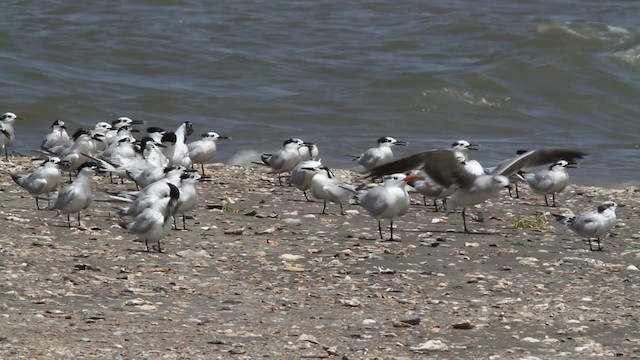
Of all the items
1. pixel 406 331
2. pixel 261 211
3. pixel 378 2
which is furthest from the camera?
pixel 378 2

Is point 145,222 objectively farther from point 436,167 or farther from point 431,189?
point 431,189

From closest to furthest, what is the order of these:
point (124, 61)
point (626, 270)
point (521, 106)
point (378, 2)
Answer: point (626, 270)
point (521, 106)
point (124, 61)
point (378, 2)

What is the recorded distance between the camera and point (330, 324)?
827 centimetres

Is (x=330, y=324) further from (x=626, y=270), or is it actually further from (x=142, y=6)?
(x=142, y=6)

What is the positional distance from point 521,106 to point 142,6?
11997 millimetres

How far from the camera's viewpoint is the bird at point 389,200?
11555mm

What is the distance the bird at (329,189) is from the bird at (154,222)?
2441mm

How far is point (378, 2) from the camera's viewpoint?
31.7 meters

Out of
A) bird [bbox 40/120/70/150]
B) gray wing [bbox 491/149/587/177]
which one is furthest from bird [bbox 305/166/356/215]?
bird [bbox 40/120/70/150]

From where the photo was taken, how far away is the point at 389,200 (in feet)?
37.9

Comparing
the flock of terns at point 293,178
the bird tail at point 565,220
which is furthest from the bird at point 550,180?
the bird tail at point 565,220

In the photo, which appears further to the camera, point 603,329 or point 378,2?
point 378,2

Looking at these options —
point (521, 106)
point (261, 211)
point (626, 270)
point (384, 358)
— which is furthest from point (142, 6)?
point (384, 358)

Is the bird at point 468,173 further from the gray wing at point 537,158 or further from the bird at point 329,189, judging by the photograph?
the bird at point 329,189
